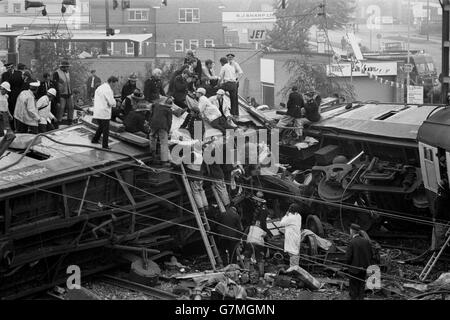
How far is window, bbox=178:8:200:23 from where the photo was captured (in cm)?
5981

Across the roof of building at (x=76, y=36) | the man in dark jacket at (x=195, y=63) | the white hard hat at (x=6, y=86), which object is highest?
the roof of building at (x=76, y=36)

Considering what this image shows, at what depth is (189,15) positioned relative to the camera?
60219mm

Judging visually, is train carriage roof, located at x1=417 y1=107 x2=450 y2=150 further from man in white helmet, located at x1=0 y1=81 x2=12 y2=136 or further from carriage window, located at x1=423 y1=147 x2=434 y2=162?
man in white helmet, located at x1=0 y1=81 x2=12 y2=136

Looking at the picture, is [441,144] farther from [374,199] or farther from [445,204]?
[374,199]

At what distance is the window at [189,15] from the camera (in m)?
59.8

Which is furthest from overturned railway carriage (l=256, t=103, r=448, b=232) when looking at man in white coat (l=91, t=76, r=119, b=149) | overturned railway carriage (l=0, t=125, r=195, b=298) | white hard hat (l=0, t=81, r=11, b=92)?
white hard hat (l=0, t=81, r=11, b=92)

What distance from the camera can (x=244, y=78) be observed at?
141ft

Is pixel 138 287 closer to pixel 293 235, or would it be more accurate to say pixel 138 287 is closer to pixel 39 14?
pixel 293 235

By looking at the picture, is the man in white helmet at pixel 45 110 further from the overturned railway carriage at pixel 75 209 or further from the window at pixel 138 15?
the window at pixel 138 15

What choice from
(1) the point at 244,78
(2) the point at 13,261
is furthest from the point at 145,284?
(1) the point at 244,78

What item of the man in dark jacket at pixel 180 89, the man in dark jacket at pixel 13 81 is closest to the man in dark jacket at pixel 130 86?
the man in dark jacket at pixel 180 89

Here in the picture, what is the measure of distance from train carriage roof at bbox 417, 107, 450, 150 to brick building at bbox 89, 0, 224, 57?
4325 centimetres

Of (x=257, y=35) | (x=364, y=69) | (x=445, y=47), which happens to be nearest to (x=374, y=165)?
(x=445, y=47)

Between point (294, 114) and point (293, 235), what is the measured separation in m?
5.85
